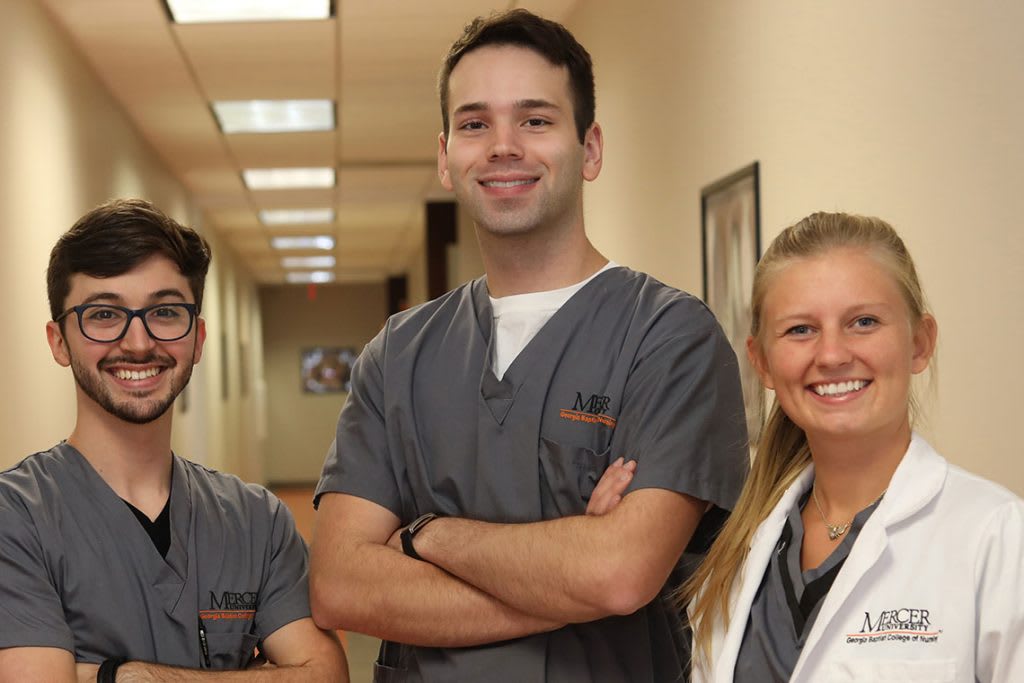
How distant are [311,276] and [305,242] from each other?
4225 millimetres

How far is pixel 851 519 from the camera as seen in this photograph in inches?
55.1

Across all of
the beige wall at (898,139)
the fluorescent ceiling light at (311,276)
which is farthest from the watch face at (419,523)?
the fluorescent ceiling light at (311,276)

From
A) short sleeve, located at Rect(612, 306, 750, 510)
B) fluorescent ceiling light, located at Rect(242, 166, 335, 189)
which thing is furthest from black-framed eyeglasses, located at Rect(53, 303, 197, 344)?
fluorescent ceiling light, located at Rect(242, 166, 335, 189)

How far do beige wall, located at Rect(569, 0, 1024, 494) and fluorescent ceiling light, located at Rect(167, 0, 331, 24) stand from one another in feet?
5.25

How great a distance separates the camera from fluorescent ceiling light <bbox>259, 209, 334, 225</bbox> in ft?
32.3

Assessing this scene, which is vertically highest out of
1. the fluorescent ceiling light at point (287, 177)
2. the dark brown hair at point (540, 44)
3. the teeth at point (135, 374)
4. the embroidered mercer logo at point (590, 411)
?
the fluorescent ceiling light at point (287, 177)

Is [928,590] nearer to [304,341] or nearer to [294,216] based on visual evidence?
[294,216]

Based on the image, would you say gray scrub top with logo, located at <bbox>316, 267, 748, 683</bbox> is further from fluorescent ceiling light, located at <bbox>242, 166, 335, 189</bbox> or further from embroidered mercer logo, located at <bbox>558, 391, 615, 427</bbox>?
fluorescent ceiling light, located at <bbox>242, 166, 335, 189</bbox>

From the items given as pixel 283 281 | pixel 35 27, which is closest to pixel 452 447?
pixel 35 27

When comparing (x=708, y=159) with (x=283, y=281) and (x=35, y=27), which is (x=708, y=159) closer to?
(x=35, y=27)

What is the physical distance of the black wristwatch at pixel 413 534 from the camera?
1669 mm

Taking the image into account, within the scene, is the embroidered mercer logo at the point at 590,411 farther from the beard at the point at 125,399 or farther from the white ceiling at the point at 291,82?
the white ceiling at the point at 291,82

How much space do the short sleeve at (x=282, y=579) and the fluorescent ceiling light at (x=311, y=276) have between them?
13769mm

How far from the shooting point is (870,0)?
2305 mm
